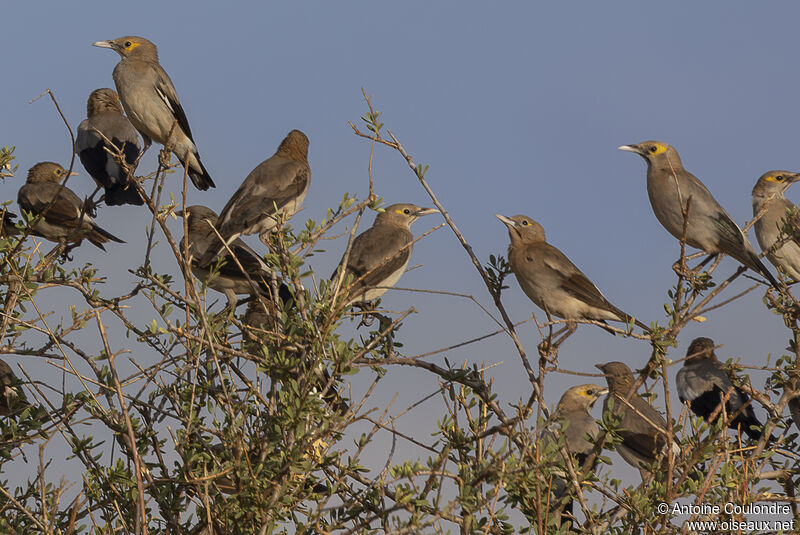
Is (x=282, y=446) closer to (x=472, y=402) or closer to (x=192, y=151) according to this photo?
(x=472, y=402)

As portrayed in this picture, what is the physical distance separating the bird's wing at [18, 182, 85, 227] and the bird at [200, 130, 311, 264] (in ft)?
5.58

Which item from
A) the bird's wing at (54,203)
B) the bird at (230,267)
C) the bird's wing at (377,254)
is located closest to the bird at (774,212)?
the bird's wing at (377,254)

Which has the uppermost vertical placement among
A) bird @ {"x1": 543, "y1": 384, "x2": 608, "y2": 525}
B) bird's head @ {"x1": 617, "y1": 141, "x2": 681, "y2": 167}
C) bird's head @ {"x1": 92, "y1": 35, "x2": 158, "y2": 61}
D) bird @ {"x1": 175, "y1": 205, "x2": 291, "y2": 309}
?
bird's head @ {"x1": 92, "y1": 35, "x2": 158, "y2": 61}

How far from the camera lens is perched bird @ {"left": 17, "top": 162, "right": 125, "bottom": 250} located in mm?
9023

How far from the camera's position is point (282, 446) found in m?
4.52

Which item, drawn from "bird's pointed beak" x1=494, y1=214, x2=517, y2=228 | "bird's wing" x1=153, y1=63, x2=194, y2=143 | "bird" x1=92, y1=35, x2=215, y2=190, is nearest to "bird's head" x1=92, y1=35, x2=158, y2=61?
"bird" x1=92, y1=35, x2=215, y2=190

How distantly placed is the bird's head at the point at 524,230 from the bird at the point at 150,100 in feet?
9.70

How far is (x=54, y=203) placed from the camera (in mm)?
8938

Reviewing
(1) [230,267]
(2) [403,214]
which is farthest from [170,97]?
(2) [403,214]

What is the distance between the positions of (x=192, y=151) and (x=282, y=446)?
4844 millimetres

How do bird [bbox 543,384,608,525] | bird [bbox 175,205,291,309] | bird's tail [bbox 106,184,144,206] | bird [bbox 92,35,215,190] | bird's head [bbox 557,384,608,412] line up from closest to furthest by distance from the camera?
bird [bbox 543,384,608,525], bird's head [bbox 557,384,608,412], bird [bbox 175,205,291,309], bird's tail [bbox 106,184,144,206], bird [bbox 92,35,215,190]

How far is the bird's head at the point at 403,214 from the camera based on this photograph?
9.09m

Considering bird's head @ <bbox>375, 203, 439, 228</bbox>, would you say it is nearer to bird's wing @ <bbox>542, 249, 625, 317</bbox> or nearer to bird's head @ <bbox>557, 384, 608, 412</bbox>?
bird's head @ <bbox>557, 384, 608, 412</bbox>

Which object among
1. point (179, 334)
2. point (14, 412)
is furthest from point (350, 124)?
point (14, 412)
